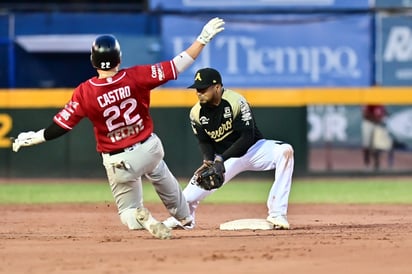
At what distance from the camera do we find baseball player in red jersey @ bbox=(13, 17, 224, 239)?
350 inches

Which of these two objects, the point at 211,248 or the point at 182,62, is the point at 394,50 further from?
the point at 211,248

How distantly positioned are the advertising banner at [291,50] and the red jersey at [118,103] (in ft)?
48.6

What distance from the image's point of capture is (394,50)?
23.8m

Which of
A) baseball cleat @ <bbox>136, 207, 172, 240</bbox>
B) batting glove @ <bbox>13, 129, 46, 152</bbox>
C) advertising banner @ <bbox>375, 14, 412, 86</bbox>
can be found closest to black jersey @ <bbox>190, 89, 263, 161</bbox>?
baseball cleat @ <bbox>136, 207, 172, 240</bbox>

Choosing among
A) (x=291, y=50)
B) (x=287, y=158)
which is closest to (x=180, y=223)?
(x=287, y=158)

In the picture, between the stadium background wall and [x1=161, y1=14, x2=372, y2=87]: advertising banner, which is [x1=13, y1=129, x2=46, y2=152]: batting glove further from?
[x1=161, y1=14, x2=372, y2=87]: advertising banner

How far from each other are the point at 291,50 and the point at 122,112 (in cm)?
1528

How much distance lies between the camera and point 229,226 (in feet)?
34.5

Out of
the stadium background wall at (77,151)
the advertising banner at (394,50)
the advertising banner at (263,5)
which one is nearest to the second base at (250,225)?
the stadium background wall at (77,151)

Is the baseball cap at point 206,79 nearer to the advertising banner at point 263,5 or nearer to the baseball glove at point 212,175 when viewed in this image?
the baseball glove at point 212,175

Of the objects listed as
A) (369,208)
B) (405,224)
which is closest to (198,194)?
(405,224)

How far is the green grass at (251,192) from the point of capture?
51.7 ft

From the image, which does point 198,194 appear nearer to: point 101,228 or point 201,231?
point 201,231

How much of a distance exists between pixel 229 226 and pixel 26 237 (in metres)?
2.02
